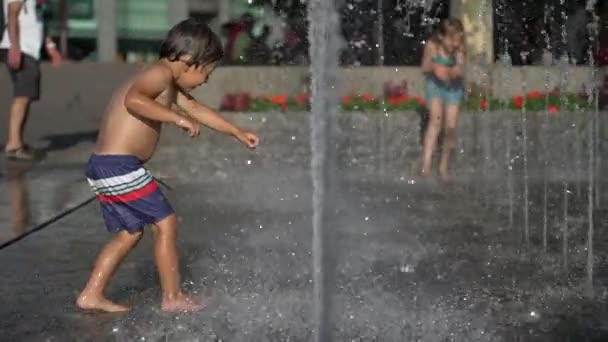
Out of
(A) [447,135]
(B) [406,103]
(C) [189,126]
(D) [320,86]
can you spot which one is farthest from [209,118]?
(B) [406,103]

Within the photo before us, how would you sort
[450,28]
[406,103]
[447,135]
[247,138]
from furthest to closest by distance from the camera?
1. [406,103]
2. [447,135]
3. [450,28]
4. [247,138]

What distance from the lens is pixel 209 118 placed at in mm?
4715

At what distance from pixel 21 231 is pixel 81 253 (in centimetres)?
72

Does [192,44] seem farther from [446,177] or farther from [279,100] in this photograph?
[279,100]

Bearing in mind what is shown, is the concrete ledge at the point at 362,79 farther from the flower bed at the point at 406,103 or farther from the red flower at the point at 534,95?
the red flower at the point at 534,95

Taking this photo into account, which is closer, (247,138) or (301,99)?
(247,138)

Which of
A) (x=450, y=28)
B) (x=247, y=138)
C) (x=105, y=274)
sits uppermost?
(x=450, y=28)

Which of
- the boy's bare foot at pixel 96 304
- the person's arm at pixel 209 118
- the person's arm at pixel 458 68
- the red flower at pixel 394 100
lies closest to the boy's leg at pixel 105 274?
the boy's bare foot at pixel 96 304

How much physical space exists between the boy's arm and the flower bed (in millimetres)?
7061

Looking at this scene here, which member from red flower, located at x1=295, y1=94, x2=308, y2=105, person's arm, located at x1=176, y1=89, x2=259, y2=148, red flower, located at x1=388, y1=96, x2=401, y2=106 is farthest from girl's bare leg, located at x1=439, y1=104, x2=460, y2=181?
person's arm, located at x1=176, y1=89, x2=259, y2=148

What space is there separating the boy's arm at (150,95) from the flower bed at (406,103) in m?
7.06

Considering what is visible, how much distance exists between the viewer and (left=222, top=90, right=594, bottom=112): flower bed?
1182 centimetres

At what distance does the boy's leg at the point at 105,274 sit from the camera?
4574mm

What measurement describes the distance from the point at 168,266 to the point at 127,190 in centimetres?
35
